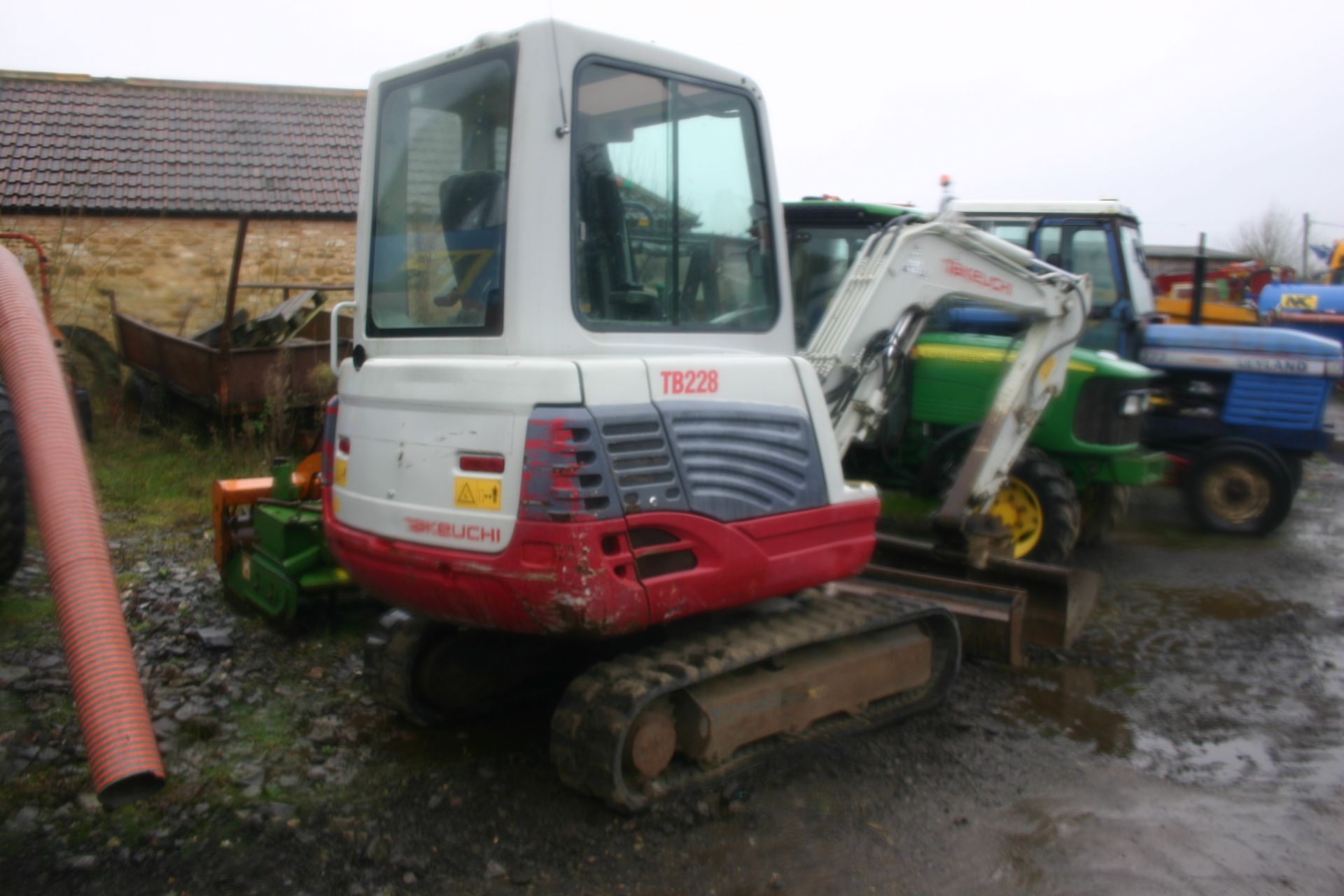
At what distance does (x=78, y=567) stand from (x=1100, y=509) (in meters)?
6.76

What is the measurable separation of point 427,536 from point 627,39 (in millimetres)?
1799

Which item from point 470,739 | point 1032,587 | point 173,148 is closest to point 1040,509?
point 1032,587

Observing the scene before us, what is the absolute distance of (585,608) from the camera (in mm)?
3305

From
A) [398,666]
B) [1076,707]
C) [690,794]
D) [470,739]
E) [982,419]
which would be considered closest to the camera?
[690,794]

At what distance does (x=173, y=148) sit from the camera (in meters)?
15.1

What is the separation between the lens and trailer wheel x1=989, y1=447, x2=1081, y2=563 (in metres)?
6.88

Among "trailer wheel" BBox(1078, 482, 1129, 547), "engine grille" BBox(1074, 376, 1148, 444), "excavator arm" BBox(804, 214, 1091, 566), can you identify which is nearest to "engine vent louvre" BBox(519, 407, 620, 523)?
"excavator arm" BBox(804, 214, 1091, 566)

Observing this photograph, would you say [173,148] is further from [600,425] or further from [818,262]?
[600,425]

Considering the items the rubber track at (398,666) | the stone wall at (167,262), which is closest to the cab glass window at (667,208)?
the rubber track at (398,666)

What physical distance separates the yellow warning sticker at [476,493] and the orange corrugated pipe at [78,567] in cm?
107

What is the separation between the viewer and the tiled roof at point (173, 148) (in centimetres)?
1408

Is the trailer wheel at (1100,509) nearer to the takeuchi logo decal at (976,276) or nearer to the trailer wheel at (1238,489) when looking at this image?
the trailer wheel at (1238,489)

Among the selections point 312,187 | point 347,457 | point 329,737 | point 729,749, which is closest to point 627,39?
point 347,457

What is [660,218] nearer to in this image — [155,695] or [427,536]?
[427,536]
